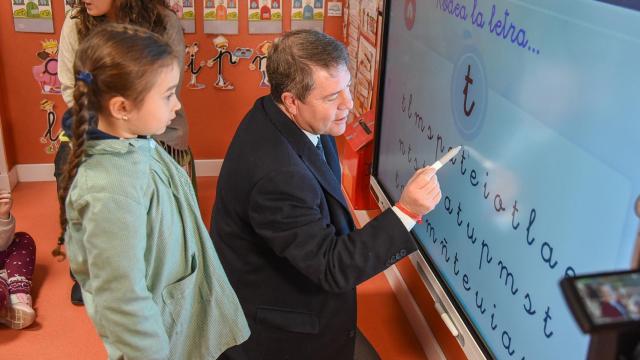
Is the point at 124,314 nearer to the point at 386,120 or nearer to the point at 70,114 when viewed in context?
the point at 70,114

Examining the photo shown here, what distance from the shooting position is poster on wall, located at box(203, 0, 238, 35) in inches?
135

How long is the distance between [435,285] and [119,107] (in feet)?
3.11

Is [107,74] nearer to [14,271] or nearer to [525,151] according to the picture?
[525,151]

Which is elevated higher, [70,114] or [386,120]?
[70,114]

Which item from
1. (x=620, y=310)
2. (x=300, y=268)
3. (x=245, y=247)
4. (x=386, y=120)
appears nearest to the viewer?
(x=620, y=310)

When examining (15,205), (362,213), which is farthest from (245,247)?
(15,205)

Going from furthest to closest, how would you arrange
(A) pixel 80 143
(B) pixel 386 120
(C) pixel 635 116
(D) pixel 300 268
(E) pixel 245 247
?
(B) pixel 386 120 → (E) pixel 245 247 → (D) pixel 300 268 → (A) pixel 80 143 → (C) pixel 635 116

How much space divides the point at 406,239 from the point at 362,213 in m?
1.76

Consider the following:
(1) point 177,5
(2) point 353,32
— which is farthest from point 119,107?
(1) point 177,5

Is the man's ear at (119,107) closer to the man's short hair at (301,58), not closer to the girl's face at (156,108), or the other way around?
the girl's face at (156,108)

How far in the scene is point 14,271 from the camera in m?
2.57

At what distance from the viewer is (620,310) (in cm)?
47

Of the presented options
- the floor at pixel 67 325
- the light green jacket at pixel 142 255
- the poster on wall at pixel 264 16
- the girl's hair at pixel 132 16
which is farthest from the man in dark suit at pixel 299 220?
the poster on wall at pixel 264 16

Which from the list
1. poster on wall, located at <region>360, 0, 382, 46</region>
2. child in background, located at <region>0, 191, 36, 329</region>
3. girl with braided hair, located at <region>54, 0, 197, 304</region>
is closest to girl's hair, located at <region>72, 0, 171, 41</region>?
girl with braided hair, located at <region>54, 0, 197, 304</region>
